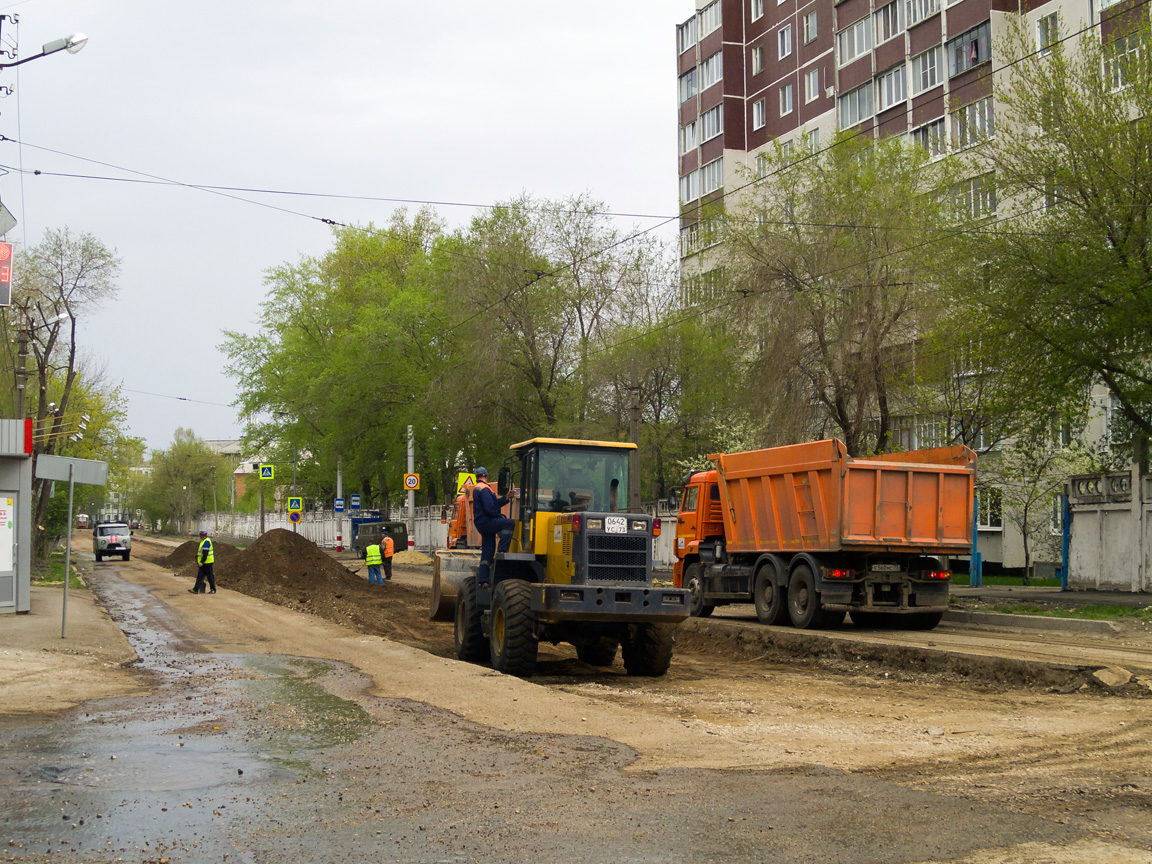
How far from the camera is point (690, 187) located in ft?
189

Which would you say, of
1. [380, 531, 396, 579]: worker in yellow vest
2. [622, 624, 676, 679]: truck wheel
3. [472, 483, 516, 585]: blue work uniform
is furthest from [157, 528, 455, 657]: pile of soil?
[622, 624, 676, 679]: truck wheel

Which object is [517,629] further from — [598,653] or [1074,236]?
[1074,236]

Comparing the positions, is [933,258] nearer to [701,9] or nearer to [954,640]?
[954,640]

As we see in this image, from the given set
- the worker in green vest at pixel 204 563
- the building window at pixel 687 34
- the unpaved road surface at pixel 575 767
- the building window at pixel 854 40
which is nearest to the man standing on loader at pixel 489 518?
the unpaved road surface at pixel 575 767

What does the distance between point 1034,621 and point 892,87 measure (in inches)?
1239

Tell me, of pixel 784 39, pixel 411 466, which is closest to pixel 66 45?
pixel 411 466

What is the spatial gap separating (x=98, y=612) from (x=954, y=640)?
15254 mm

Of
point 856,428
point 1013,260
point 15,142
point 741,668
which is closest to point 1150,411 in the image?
point 1013,260

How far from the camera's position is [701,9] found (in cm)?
5625

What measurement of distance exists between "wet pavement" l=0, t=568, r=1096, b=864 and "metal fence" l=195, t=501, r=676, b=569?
22.5m

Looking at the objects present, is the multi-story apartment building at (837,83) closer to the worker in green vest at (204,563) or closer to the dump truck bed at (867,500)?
the dump truck bed at (867,500)

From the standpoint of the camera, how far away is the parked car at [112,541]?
2072 inches

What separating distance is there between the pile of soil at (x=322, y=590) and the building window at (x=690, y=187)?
96.3 feet

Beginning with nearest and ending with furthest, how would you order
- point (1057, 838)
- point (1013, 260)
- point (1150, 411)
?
point (1057, 838), point (1013, 260), point (1150, 411)
